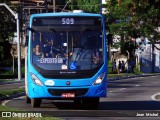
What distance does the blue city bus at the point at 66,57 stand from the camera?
1883cm

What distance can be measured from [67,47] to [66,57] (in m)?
0.35

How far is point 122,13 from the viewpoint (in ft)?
74.8

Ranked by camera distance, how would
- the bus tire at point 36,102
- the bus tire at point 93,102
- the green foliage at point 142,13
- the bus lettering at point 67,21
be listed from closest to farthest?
1. the bus lettering at point 67,21
2. the bus tire at point 36,102
3. the bus tire at point 93,102
4. the green foliage at point 142,13

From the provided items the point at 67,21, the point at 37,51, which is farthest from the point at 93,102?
the point at 67,21

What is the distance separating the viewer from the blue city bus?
61.8 ft

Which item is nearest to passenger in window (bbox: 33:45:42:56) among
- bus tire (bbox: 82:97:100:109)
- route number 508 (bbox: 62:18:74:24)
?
route number 508 (bbox: 62:18:74:24)

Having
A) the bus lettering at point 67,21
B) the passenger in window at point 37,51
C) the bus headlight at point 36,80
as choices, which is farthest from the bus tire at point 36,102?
the bus lettering at point 67,21

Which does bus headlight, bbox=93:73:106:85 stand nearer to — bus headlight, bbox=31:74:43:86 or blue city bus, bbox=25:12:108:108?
blue city bus, bbox=25:12:108:108

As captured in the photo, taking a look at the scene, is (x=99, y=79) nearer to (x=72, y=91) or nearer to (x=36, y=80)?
(x=72, y=91)

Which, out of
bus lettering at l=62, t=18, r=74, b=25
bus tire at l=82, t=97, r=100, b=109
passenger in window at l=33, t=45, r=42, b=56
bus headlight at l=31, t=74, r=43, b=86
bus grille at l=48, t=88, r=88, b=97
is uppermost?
bus lettering at l=62, t=18, r=74, b=25

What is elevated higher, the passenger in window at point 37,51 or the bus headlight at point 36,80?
the passenger in window at point 37,51

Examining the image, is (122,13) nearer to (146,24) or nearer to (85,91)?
(146,24)

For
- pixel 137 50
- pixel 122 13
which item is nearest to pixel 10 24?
pixel 137 50

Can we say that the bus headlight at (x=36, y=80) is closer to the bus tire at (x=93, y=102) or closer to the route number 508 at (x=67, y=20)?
the bus tire at (x=93, y=102)
